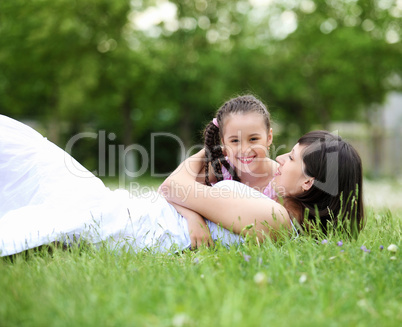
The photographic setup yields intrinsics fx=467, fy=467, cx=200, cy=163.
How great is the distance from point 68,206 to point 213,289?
1.74m

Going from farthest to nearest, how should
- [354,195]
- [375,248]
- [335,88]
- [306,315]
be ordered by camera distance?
[335,88], [354,195], [375,248], [306,315]

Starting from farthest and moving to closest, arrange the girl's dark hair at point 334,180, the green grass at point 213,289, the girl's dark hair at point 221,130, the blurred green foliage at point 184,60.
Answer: the blurred green foliage at point 184,60 → the girl's dark hair at point 221,130 → the girl's dark hair at point 334,180 → the green grass at point 213,289

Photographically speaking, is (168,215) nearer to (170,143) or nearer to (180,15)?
(180,15)

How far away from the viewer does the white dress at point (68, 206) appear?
3.07m

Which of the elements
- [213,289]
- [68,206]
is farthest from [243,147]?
[213,289]

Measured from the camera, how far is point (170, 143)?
2148cm

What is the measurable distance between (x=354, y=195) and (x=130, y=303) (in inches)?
78.0

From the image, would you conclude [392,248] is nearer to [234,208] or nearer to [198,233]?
[234,208]

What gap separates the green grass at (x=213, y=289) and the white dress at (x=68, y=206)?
326mm

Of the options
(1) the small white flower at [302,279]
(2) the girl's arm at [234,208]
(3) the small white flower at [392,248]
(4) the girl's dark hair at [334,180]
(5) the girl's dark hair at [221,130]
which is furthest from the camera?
(5) the girl's dark hair at [221,130]

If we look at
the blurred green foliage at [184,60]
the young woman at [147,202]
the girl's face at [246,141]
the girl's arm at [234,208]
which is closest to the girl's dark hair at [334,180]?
the young woman at [147,202]

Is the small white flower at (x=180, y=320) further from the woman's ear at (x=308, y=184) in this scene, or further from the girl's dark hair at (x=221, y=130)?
the girl's dark hair at (x=221, y=130)

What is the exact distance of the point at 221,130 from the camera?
3.99 metres

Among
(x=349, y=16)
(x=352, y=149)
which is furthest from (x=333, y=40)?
(x=352, y=149)
